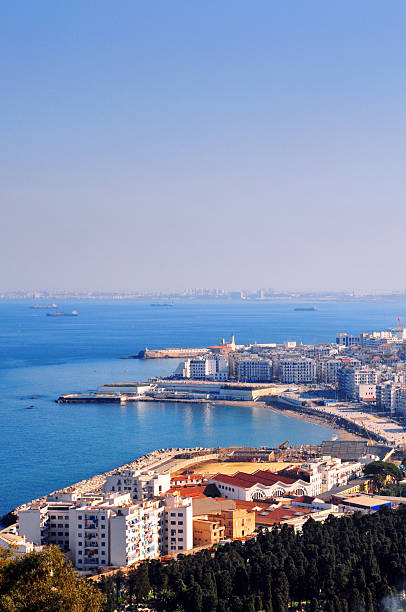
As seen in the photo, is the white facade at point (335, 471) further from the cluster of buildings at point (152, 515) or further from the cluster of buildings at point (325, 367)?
the cluster of buildings at point (325, 367)

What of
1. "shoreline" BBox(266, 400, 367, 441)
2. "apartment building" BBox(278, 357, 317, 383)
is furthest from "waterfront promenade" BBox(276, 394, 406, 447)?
"apartment building" BBox(278, 357, 317, 383)

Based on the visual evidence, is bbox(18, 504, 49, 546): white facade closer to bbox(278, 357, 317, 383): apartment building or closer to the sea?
the sea

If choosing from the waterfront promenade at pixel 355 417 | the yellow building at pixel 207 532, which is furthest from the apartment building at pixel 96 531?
the waterfront promenade at pixel 355 417

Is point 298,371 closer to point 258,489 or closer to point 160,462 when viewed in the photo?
point 160,462

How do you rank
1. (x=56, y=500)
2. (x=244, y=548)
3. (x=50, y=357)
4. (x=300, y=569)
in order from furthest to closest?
1. (x=50, y=357)
2. (x=56, y=500)
3. (x=244, y=548)
4. (x=300, y=569)

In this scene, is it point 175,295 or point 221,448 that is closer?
point 221,448

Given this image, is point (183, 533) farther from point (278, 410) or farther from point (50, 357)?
point (50, 357)

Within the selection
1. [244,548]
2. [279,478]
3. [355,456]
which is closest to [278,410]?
[355,456]
